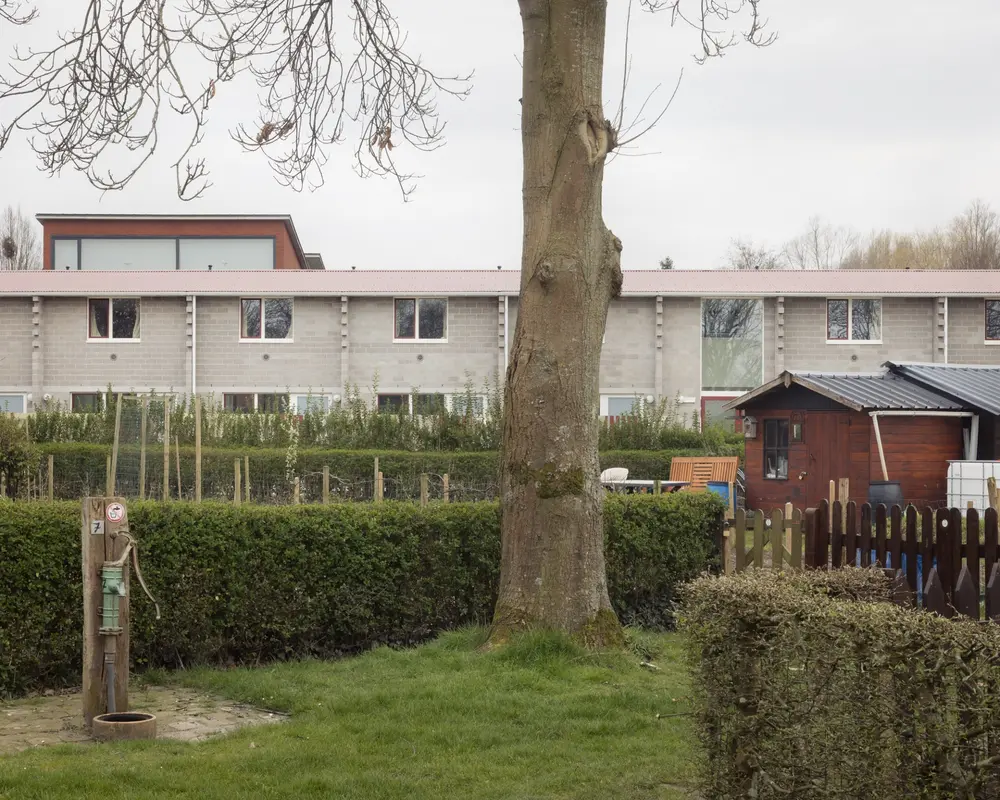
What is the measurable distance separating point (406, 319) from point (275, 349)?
12.8ft

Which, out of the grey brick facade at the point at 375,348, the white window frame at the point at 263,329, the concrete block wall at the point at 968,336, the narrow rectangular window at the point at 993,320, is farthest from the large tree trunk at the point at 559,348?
the narrow rectangular window at the point at 993,320

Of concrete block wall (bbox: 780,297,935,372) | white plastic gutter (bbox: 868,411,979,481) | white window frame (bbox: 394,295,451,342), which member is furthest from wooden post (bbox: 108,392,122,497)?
concrete block wall (bbox: 780,297,935,372)

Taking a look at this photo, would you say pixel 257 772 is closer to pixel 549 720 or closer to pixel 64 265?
pixel 549 720

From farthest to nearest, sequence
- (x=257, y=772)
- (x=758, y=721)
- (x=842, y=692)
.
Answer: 1. (x=257, y=772)
2. (x=758, y=721)
3. (x=842, y=692)

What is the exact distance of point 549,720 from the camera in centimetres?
731

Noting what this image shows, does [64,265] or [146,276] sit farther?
[64,265]

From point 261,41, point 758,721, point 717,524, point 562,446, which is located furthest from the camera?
point 717,524

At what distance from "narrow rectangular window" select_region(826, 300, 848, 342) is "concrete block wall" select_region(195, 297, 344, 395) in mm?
13877

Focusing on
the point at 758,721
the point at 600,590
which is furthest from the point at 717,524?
the point at 758,721

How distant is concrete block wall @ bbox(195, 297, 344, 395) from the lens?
3375cm

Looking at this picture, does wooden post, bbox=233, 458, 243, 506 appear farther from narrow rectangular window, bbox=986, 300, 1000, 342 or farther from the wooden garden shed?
narrow rectangular window, bbox=986, 300, 1000, 342

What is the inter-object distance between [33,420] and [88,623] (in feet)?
77.6

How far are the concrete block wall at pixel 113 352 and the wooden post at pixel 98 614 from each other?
27277mm

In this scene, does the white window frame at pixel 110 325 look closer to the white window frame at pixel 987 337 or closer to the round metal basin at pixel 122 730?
the white window frame at pixel 987 337
